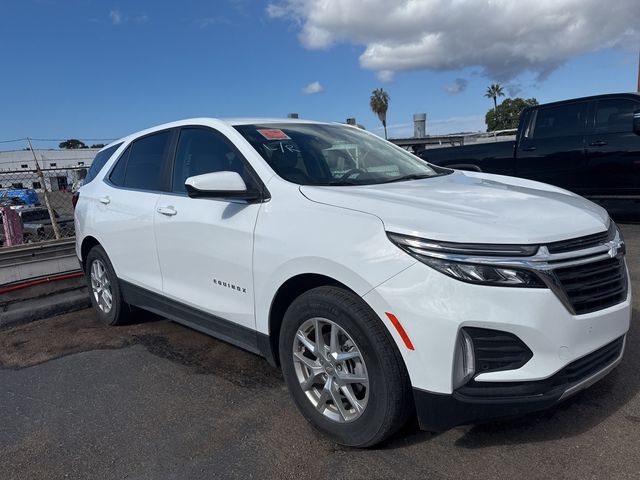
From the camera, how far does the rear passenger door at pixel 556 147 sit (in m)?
7.91

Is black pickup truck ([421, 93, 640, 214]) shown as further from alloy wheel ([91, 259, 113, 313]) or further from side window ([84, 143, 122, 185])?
alloy wheel ([91, 259, 113, 313])

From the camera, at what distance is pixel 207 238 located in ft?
10.9

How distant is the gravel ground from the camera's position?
8.23ft

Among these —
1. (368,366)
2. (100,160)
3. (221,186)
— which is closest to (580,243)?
(368,366)

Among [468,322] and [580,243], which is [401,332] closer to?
[468,322]

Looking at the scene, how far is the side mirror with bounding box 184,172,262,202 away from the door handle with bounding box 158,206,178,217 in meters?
0.63

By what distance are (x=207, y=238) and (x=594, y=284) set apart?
2.16m

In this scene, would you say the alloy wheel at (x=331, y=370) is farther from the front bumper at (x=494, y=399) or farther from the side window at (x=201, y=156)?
the side window at (x=201, y=156)

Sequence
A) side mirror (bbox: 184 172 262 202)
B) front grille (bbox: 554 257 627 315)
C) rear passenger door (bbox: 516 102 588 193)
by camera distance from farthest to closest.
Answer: rear passenger door (bbox: 516 102 588 193) → side mirror (bbox: 184 172 262 202) → front grille (bbox: 554 257 627 315)

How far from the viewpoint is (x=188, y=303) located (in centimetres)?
362

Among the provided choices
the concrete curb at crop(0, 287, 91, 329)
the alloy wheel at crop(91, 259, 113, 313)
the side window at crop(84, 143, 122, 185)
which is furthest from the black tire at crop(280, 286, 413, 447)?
the concrete curb at crop(0, 287, 91, 329)

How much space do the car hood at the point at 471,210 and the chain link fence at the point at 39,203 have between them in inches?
267

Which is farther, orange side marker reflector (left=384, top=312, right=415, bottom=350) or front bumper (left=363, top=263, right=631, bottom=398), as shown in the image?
orange side marker reflector (left=384, top=312, right=415, bottom=350)

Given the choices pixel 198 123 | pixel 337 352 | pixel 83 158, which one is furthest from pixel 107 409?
pixel 83 158
